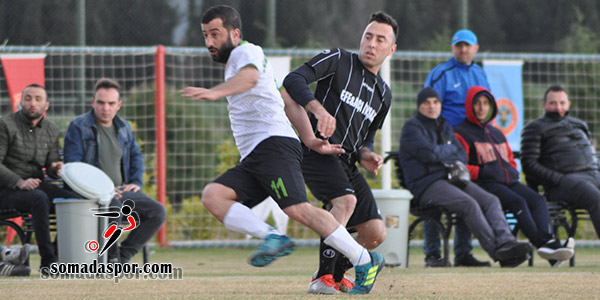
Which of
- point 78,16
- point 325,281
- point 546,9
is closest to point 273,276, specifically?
point 325,281

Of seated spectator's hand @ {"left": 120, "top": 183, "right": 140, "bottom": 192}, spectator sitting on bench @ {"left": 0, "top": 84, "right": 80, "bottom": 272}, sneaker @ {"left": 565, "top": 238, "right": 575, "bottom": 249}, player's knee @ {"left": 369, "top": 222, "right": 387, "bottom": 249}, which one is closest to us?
player's knee @ {"left": 369, "top": 222, "right": 387, "bottom": 249}

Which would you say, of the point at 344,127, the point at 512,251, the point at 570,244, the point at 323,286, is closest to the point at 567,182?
the point at 570,244

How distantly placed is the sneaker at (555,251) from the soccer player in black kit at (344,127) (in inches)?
119

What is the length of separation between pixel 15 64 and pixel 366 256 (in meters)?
6.54

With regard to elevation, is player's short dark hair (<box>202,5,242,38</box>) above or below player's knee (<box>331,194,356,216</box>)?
above

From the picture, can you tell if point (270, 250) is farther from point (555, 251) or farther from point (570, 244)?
point (570, 244)

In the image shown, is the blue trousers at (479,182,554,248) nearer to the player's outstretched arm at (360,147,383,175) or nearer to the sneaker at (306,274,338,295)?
the player's outstretched arm at (360,147,383,175)

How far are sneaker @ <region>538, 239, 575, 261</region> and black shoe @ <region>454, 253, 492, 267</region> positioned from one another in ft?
2.02

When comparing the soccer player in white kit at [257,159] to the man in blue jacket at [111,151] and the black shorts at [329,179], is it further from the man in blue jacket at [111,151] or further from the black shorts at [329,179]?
the man in blue jacket at [111,151]

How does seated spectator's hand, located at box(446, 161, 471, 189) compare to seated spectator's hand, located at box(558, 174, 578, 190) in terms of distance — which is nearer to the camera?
seated spectator's hand, located at box(446, 161, 471, 189)

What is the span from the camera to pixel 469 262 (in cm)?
973

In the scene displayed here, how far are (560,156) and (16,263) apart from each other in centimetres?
547

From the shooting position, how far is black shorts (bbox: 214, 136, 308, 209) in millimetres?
5898

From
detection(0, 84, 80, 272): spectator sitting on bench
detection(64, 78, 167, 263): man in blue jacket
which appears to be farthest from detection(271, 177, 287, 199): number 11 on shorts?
detection(0, 84, 80, 272): spectator sitting on bench
